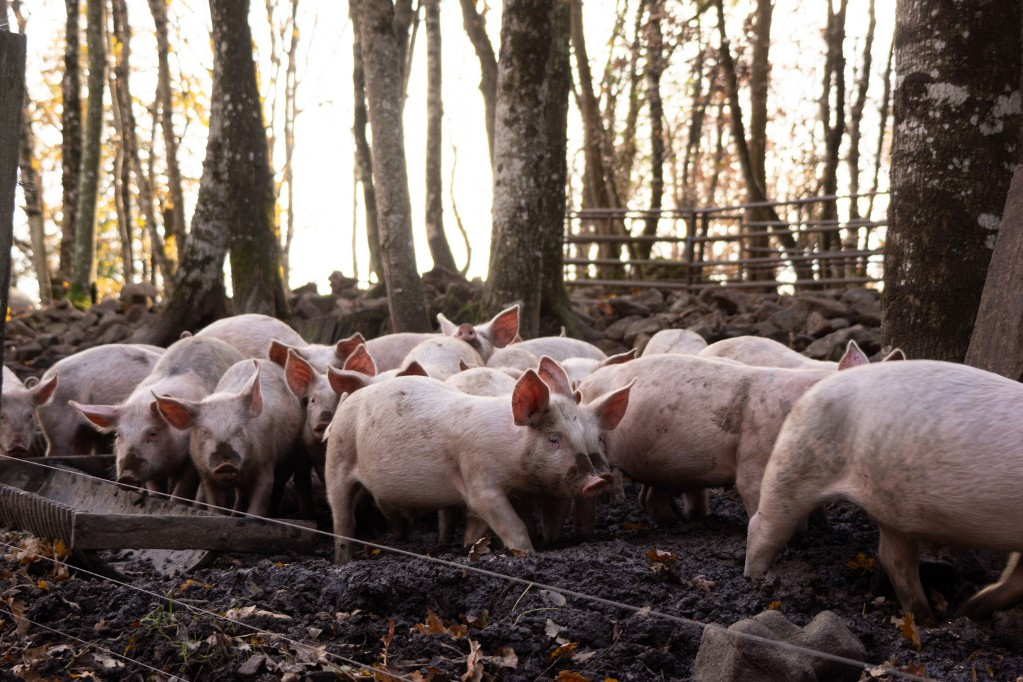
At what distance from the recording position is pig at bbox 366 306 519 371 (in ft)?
28.5

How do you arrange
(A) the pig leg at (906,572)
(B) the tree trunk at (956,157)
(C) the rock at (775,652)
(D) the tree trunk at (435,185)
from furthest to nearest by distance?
1. (D) the tree trunk at (435,185)
2. (B) the tree trunk at (956,157)
3. (A) the pig leg at (906,572)
4. (C) the rock at (775,652)

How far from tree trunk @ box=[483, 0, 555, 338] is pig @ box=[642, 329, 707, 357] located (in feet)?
6.54

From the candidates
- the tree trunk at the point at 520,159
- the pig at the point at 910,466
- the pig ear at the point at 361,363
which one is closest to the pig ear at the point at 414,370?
the pig ear at the point at 361,363

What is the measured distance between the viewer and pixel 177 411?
255 inches

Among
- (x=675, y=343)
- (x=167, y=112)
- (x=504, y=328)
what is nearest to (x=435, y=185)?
(x=167, y=112)

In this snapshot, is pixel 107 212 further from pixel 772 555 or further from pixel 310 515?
pixel 772 555

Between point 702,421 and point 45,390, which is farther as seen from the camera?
point 45,390

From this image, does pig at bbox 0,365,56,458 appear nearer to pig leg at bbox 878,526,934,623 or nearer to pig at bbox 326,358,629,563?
pig at bbox 326,358,629,563

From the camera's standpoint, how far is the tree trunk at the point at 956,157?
604 cm

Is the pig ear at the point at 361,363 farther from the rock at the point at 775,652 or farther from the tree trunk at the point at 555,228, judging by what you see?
the tree trunk at the point at 555,228

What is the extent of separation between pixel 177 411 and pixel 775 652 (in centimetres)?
400

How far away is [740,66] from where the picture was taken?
2398 cm

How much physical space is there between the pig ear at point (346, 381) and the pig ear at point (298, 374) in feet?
1.57

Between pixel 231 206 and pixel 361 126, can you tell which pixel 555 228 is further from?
pixel 361 126
